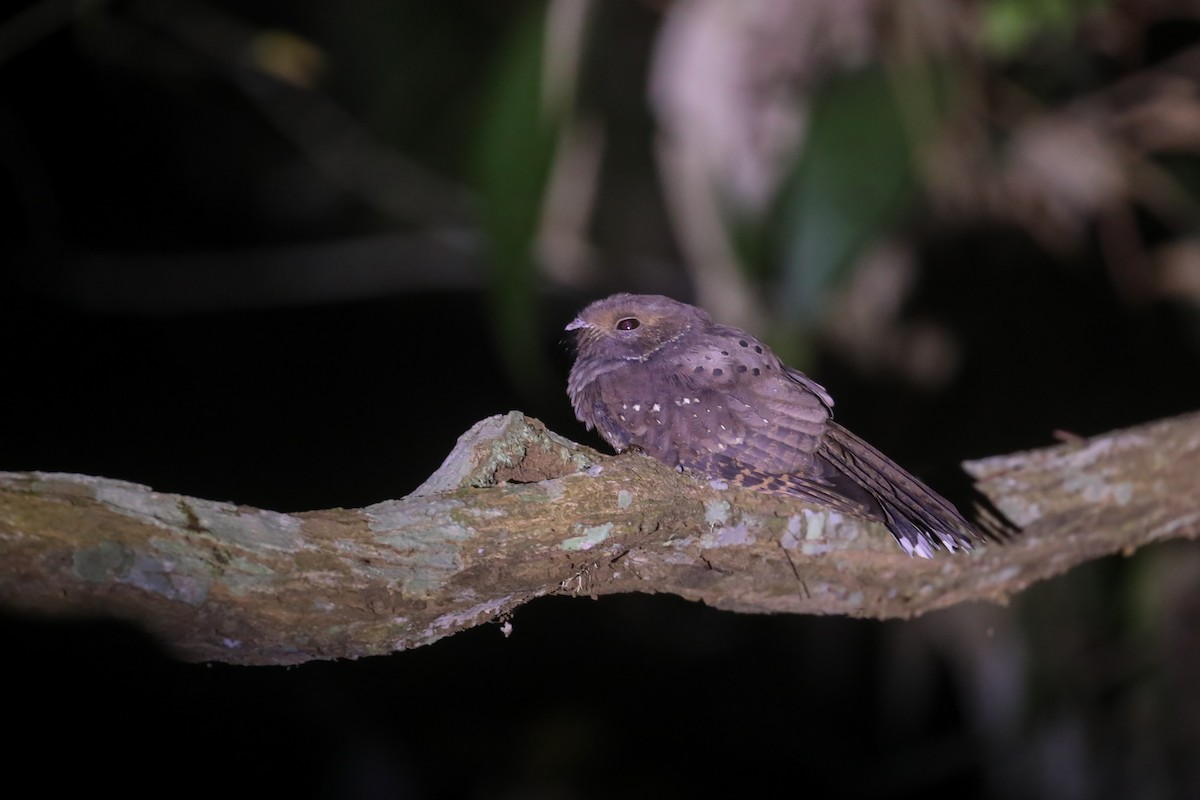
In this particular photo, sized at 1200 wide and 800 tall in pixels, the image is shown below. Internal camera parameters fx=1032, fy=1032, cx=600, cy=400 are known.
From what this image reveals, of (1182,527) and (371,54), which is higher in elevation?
(371,54)

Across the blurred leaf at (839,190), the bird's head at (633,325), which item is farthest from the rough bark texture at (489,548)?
the blurred leaf at (839,190)

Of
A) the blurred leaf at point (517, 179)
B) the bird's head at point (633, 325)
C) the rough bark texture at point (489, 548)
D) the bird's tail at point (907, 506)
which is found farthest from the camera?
the blurred leaf at point (517, 179)

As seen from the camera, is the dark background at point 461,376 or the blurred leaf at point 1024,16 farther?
the dark background at point 461,376

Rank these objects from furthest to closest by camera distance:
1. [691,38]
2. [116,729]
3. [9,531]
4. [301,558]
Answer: [691,38] → [116,729] → [301,558] → [9,531]

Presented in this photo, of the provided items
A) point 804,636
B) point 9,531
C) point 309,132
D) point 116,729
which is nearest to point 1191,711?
point 804,636

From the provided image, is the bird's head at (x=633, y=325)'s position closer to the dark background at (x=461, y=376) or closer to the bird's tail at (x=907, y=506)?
the bird's tail at (x=907, y=506)

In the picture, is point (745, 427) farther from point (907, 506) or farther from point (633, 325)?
point (633, 325)

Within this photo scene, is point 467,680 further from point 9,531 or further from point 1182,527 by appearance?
point 9,531

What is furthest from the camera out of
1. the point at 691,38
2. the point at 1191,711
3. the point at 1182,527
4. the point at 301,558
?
the point at 1191,711
